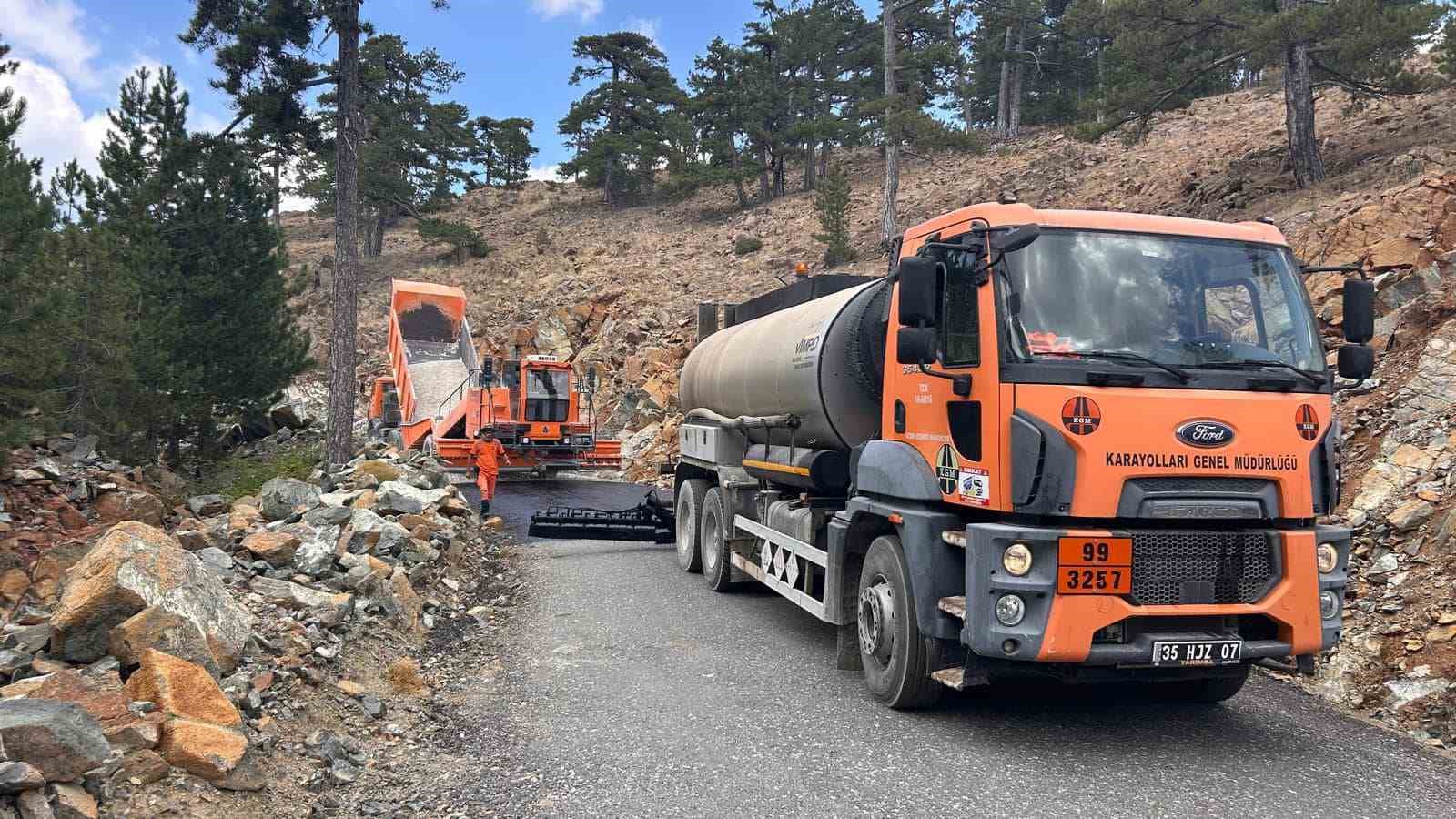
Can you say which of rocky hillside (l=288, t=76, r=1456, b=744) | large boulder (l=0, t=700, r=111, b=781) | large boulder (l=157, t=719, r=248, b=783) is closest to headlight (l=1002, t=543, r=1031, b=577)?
rocky hillside (l=288, t=76, r=1456, b=744)

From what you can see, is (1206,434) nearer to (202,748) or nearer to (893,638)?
(893,638)

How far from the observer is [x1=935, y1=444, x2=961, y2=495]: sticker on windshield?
5340 mm

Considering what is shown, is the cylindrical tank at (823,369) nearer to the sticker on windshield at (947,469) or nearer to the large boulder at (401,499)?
the sticker on windshield at (947,469)

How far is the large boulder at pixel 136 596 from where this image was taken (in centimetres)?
464

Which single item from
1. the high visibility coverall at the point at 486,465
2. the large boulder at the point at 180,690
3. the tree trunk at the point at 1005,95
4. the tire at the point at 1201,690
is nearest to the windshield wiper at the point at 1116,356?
the tire at the point at 1201,690

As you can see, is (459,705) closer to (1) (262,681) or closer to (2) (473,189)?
(1) (262,681)

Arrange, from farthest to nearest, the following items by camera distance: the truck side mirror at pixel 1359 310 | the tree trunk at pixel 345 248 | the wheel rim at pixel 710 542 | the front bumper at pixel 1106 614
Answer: the tree trunk at pixel 345 248 < the wheel rim at pixel 710 542 < the truck side mirror at pixel 1359 310 < the front bumper at pixel 1106 614

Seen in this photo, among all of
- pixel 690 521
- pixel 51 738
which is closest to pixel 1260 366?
pixel 51 738

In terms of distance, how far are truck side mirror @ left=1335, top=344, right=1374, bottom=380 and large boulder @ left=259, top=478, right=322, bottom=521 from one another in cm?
979

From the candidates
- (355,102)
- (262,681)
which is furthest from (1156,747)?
(355,102)

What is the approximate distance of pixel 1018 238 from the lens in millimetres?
5086

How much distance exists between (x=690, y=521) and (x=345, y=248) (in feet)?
33.7

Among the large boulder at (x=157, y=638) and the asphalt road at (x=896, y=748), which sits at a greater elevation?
the large boulder at (x=157, y=638)

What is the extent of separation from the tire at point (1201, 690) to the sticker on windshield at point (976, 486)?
6.62 feet
